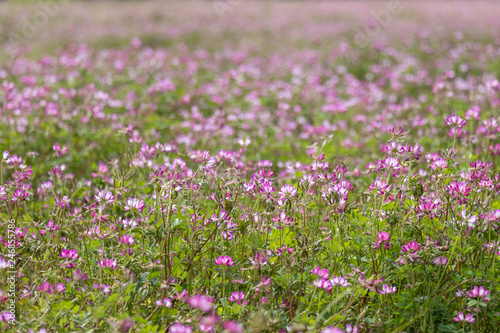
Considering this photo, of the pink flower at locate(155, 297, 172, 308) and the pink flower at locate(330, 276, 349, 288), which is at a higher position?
the pink flower at locate(330, 276, 349, 288)

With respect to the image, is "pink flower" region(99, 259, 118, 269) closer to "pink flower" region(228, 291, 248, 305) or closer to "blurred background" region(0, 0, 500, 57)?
"pink flower" region(228, 291, 248, 305)

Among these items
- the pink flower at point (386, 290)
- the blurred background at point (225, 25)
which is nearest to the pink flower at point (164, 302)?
the pink flower at point (386, 290)

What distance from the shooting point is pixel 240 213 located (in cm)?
305

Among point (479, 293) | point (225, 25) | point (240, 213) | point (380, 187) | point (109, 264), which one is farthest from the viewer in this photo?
point (225, 25)

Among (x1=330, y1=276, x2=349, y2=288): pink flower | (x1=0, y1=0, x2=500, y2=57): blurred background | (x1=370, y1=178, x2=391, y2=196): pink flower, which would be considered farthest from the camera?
(x1=0, y1=0, x2=500, y2=57): blurred background

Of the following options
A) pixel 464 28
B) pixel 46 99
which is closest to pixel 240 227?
pixel 46 99

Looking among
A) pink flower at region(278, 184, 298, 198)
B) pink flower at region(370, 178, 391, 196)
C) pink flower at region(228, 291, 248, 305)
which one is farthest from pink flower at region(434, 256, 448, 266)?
pink flower at region(228, 291, 248, 305)

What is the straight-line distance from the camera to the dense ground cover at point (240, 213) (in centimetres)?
240

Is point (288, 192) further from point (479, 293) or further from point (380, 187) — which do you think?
point (479, 293)

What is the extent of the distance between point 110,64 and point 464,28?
32.0ft

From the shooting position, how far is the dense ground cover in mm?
2400

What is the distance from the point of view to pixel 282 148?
17.7 feet

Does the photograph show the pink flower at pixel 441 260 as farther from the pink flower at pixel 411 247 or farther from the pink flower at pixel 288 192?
the pink flower at pixel 288 192

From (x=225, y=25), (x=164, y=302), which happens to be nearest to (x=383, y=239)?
(x=164, y=302)
